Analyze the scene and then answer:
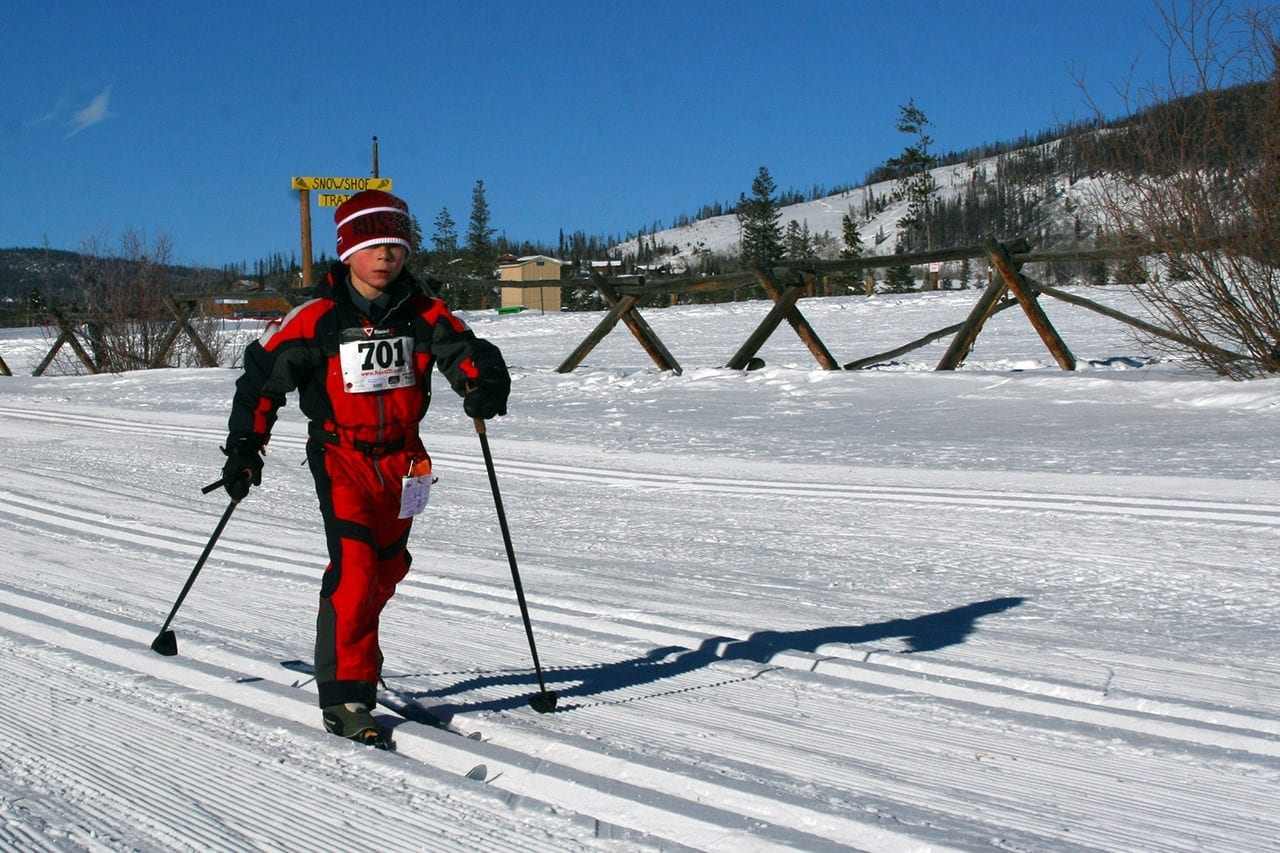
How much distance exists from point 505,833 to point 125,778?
1127 millimetres

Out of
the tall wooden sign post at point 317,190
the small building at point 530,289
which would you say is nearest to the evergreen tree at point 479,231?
the small building at point 530,289

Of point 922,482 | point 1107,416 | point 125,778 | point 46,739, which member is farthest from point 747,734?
point 1107,416

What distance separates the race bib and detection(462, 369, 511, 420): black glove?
0.21 metres

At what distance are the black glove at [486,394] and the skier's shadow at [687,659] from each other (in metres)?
0.95

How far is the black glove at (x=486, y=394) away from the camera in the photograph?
3.45 m

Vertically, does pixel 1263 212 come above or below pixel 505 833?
above

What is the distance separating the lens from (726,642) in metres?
4.30

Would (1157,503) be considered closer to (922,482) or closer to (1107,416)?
(922,482)

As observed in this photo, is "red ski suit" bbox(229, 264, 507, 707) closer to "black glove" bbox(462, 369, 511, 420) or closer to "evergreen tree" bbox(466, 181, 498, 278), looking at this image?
"black glove" bbox(462, 369, 511, 420)

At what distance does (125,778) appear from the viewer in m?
3.02

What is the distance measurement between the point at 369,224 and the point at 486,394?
2.04 ft

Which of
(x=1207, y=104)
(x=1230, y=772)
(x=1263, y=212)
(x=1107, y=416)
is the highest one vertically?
(x=1207, y=104)

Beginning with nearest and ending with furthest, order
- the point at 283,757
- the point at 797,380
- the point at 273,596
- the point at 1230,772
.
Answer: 1. the point at 1230,772
2. the point at 283,757
3. the point at 273,596
4. the point at 797,380

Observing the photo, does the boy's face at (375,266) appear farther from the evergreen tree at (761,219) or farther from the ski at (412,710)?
the evergreen tree at (761,219)
